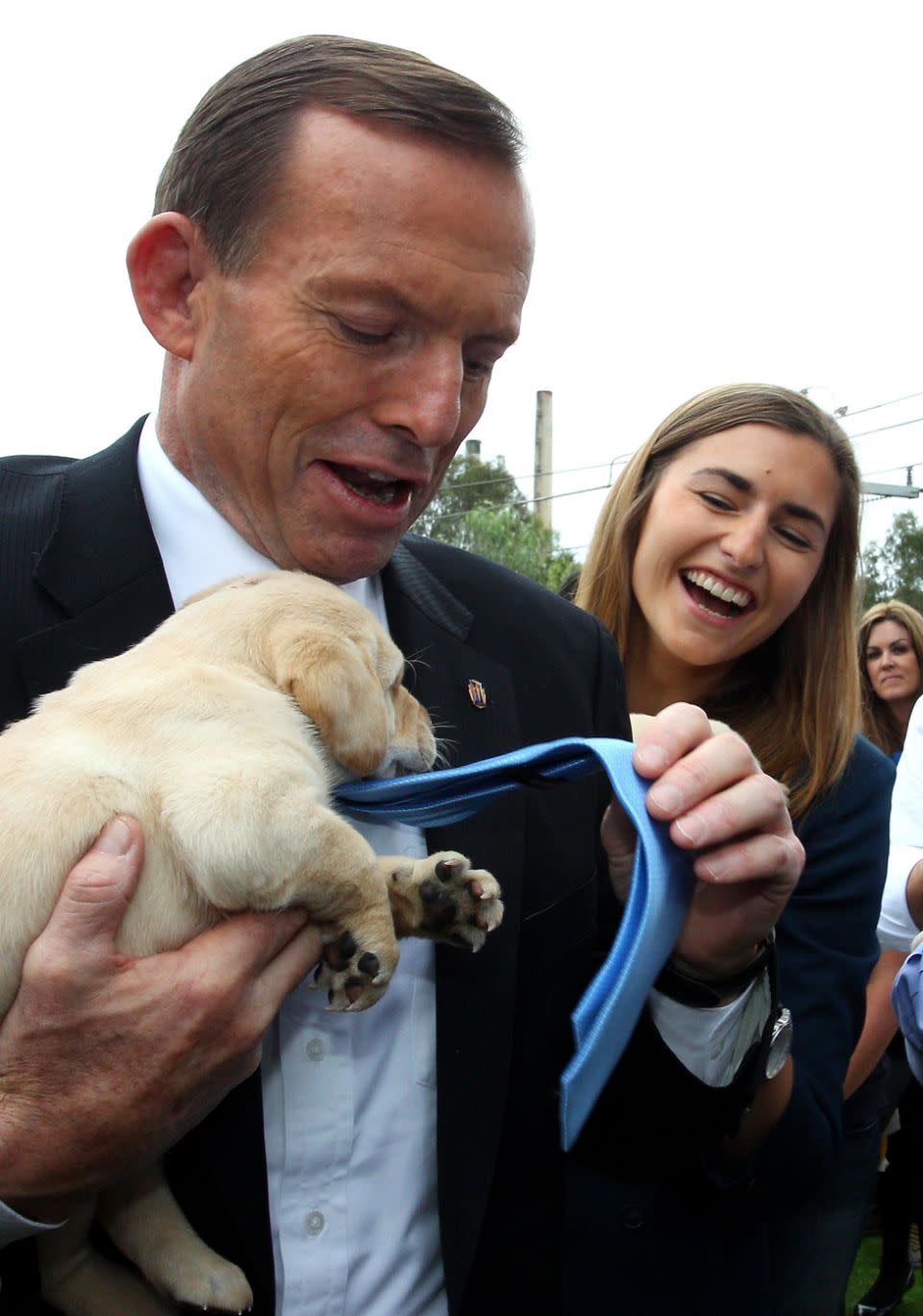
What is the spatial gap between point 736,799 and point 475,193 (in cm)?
149

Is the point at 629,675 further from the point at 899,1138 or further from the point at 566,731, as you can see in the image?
the point at 899,1138

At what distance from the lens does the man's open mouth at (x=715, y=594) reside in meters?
4.77

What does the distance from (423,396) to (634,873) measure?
1.18 meters

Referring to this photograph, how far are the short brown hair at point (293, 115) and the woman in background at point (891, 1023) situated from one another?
4.51 m

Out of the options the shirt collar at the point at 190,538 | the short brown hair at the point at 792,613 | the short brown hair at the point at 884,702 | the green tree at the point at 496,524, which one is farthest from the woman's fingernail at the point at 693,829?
the green tree at the point at 496,524

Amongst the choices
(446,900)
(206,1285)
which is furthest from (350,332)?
(206,1285)

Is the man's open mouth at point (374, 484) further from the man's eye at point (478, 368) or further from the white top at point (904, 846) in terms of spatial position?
the white top at point (904, 846)

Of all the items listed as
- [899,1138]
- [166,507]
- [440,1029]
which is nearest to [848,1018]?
[440,1029]

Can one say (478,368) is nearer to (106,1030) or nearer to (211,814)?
(211,814)

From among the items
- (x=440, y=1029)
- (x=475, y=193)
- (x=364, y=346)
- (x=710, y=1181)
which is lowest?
(x=710, y=1181)

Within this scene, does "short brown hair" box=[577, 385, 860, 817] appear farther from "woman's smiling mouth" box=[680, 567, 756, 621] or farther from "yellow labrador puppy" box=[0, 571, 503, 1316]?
"yellow labrador puppy" box=[0, 571, 503, 1316]

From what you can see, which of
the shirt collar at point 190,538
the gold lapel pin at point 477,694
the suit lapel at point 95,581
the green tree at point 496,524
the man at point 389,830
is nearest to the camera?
the man at point 389,830

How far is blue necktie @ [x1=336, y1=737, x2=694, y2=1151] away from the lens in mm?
2041

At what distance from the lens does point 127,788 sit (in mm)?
2172
